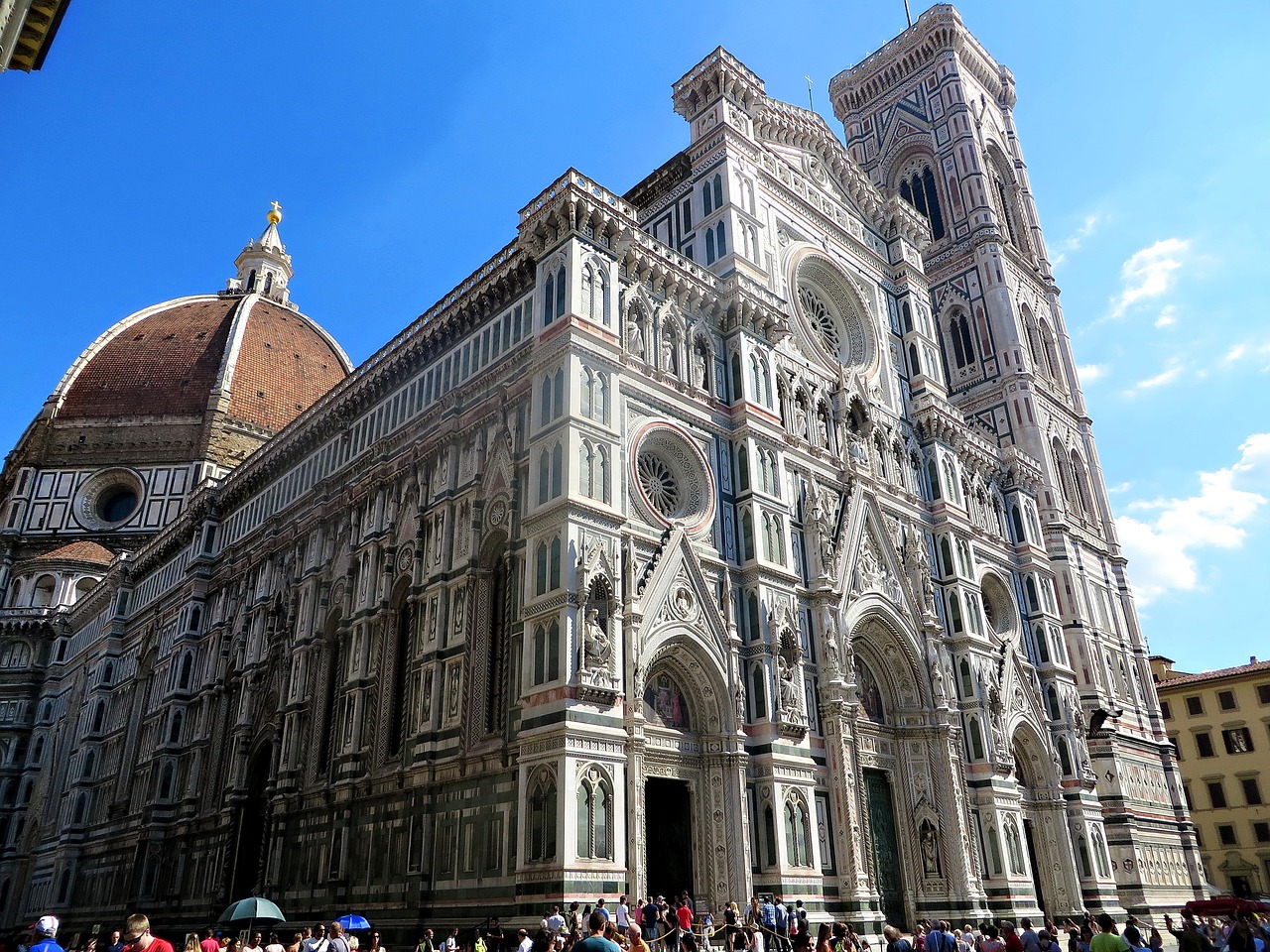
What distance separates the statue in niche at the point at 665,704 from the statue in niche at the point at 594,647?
2.47 metres

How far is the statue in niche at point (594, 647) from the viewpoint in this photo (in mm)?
20719

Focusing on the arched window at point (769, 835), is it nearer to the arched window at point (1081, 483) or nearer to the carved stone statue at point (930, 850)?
the carved stone statue at point (930, 850)

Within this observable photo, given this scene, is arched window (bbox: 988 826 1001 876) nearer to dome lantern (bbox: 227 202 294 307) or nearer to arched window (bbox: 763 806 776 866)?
arched window (bbox: 763 806 776 866)

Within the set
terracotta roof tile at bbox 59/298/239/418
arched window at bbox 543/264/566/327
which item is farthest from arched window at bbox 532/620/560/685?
terracotta roof tile at bbox 59/298/239/418

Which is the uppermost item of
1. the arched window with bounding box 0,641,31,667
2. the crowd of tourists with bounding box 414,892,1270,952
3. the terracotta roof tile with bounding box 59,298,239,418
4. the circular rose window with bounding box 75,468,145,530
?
the terracotta roof tile with bounding box 59,298,239,418

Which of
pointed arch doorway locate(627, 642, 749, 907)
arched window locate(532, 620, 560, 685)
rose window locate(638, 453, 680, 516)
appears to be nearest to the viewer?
arched window locate(532, 620, 560, 685)

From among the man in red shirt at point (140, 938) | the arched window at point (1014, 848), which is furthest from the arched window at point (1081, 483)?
the man in red shirt at point (140, 938)

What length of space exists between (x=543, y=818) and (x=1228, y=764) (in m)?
51.3

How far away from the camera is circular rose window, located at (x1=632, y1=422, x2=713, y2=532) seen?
25438 mm

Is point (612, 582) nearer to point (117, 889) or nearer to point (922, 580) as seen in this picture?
point (922, 580)

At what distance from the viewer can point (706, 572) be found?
25094 millimetres

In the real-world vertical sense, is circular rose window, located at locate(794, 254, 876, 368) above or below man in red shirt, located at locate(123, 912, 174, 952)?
above

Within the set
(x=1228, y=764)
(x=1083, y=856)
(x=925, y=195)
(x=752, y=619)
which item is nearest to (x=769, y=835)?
(x=752, y=619)

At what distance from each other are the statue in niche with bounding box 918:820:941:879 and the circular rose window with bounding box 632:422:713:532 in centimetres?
1209
